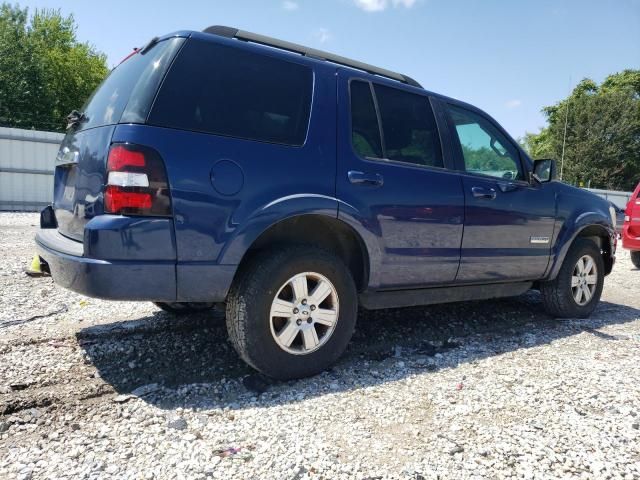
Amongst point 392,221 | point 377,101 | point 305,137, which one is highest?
point 377,101

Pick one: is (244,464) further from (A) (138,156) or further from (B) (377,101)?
(B) (377,101)

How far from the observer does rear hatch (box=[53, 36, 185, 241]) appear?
8.13 feet

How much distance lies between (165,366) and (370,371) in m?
1.32

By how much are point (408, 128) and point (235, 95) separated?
1.40 m

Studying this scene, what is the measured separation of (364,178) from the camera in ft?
10.0

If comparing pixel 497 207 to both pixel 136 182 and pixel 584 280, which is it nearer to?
pixel 584 280

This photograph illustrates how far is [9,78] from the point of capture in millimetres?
28312

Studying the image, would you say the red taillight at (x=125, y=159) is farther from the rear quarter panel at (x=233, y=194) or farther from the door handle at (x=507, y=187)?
the door handle at (x=507, y=187)

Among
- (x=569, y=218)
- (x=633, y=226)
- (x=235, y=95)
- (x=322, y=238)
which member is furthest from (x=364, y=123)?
(x=633, y=226)

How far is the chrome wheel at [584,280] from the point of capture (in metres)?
4.74

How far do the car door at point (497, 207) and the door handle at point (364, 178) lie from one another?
90cm

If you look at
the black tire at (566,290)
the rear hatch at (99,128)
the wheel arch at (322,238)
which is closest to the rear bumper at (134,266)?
the rear hatch at (99,128)

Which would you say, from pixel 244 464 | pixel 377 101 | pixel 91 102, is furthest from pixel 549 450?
pixel 91 102

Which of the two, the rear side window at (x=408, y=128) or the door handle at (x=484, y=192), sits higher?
Answer: the rear side window at (x=408, y=128)
